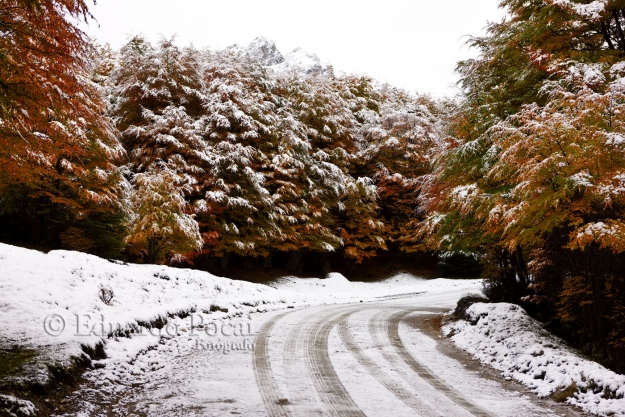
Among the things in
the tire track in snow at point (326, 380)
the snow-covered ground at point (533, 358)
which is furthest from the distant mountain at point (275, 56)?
the tire track in snow at point (326, 380)

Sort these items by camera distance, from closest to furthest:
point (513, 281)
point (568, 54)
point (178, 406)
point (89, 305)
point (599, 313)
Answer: point (178, 406)
point (599, 313)
point (89, 305)
point (568, 54)
point (513, 281)

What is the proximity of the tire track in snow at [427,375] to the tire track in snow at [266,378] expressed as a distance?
2.22 m

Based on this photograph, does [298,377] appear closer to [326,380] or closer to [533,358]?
[326,380]

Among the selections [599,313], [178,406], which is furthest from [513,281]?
[178,406]

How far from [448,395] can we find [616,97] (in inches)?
212

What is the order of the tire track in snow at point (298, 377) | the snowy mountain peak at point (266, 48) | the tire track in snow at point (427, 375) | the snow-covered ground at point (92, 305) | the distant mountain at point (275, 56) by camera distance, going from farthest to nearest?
the snowy mountain peak at point (266, 48), the distant mountain at point (275, 56), the snow-covered ground at point (92, 305), the tire track in snow at point (427, 375), the tire track in snow at point (298, 377)

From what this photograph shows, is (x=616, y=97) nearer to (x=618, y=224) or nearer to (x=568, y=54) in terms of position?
(x=618, y=224)

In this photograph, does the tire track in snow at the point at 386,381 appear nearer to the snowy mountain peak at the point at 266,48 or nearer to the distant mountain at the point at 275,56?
the distant mountain at the point at 275,56

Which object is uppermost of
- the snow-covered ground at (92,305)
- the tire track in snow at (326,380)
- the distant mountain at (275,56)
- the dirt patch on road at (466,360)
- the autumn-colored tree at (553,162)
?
the distant mountain at (275,56)

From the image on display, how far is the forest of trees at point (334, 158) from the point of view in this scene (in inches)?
247

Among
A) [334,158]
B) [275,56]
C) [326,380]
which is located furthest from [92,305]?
[275,56]

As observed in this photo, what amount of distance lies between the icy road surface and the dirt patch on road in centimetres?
5

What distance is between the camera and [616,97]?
6.73 metres

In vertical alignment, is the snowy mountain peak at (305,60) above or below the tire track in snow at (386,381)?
above
